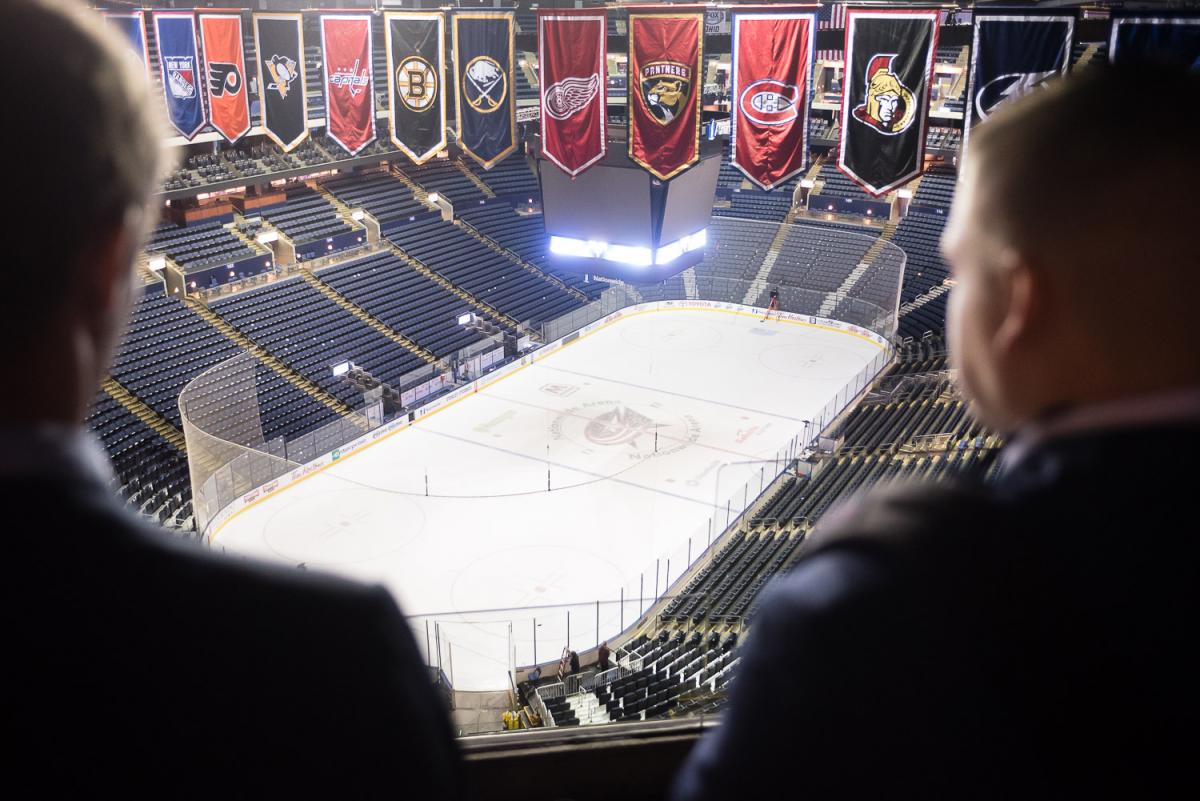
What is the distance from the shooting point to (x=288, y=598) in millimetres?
735

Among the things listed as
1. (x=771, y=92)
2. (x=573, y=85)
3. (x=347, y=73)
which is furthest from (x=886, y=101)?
(x=347, y=73)

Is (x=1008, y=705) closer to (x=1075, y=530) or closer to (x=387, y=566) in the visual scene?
(x=1075, y=530)

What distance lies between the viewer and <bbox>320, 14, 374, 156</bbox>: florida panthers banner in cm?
1650

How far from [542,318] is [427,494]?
12.3 meters

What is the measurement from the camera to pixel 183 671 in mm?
709

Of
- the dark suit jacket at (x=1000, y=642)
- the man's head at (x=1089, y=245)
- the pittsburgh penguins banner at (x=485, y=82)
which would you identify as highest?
the man's head at (x=1089, y=245)

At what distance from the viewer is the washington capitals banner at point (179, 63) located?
1706 centimetres

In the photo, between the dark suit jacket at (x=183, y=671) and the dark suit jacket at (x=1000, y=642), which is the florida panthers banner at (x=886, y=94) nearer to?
the dark suit jacket at (x=1000, y=642)

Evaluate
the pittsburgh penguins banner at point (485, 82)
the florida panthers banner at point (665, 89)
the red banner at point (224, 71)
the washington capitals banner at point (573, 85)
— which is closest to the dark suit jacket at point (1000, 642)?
the florida panthers banner at point (665, 89)

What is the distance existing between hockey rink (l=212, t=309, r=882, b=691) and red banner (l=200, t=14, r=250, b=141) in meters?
6.80

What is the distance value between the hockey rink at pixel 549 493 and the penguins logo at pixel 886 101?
6.32m

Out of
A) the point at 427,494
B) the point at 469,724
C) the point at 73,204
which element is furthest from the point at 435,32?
the point at 73,204

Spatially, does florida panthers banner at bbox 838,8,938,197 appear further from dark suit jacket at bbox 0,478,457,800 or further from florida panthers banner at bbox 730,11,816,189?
dark suit jacket at bbox 0,478,457,800

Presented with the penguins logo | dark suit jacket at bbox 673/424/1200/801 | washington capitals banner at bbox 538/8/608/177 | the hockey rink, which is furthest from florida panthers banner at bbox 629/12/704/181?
dark suit jacket at bbox 673/424/1200/801
